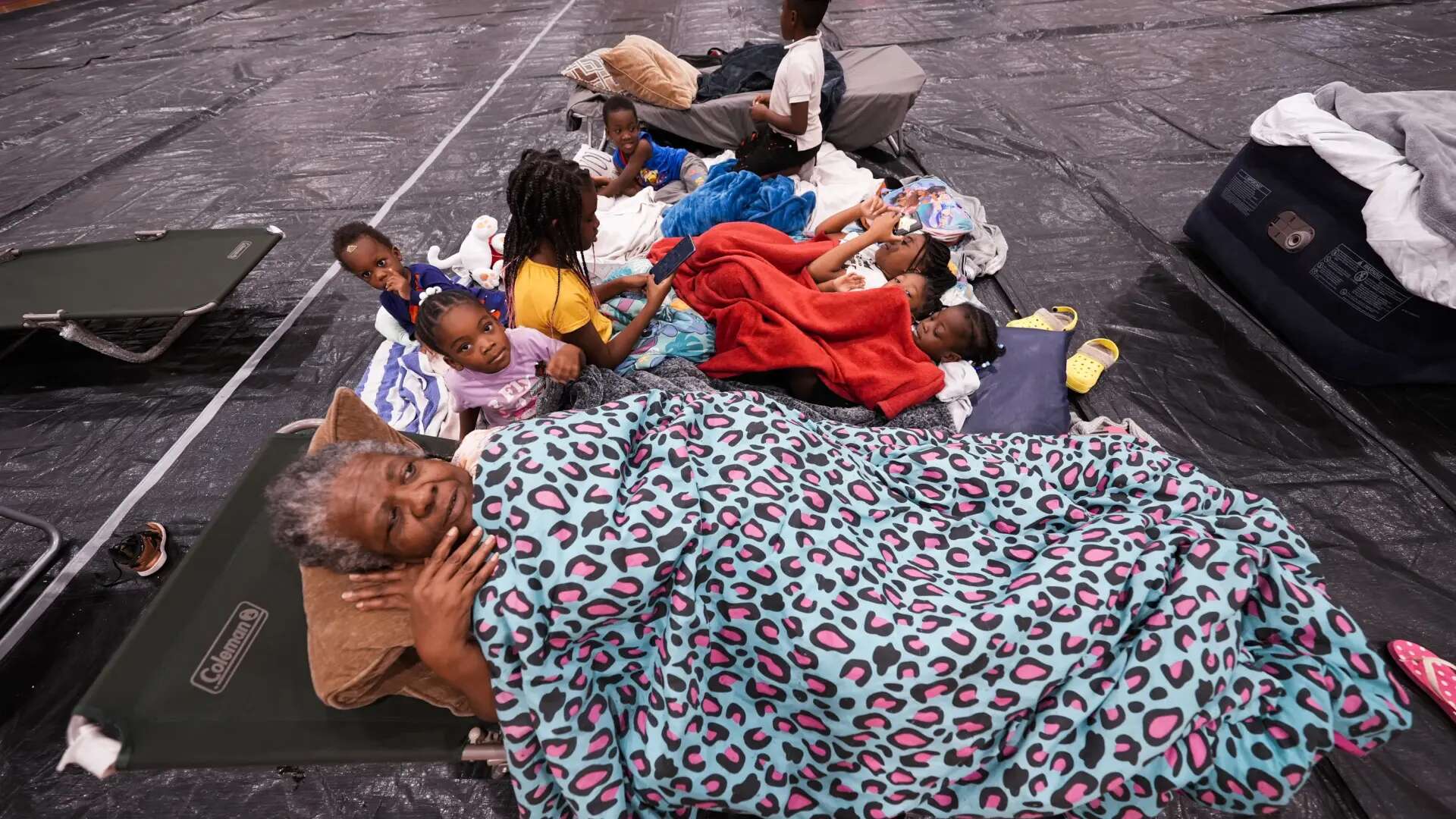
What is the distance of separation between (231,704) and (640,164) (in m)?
2.45

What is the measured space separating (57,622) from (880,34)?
17.1ft

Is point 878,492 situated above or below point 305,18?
below

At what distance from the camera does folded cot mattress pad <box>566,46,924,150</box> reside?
111 inches

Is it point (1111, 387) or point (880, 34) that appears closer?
point (1111, 387)

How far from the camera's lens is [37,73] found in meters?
4.67

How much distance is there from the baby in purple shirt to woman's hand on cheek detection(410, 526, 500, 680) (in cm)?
55

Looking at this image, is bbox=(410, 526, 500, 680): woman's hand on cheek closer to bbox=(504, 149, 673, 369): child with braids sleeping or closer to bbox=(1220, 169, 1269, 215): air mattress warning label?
bbox=(504, 149, 673, 369): child with braids sleeping

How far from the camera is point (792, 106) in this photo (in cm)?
245

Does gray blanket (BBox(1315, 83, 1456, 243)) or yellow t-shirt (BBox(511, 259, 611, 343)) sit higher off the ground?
gray blanket (BBox(1315, 83, 1456, 243))

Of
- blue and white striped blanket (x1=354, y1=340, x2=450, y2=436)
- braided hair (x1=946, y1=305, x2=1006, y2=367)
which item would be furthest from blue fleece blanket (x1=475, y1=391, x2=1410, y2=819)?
blue and white striped blanket (x1=354, y1=340, x2=450, y2=436)

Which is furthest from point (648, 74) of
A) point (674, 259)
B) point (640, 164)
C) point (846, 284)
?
point (846, 284)

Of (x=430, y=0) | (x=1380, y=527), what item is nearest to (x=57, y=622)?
(x=1380, y=527)

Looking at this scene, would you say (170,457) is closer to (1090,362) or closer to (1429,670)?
(1090,362)

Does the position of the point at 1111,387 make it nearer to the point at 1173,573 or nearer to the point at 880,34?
the point at 1173,573
